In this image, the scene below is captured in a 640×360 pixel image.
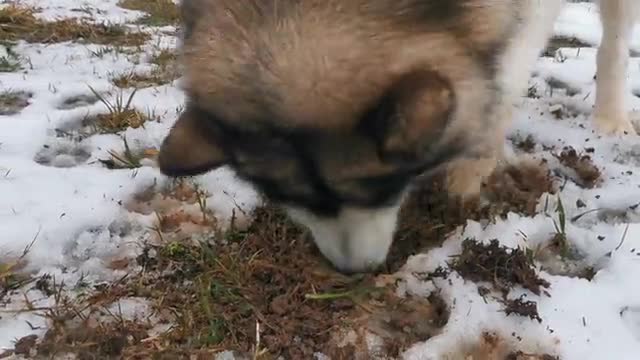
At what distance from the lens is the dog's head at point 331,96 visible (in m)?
1.80

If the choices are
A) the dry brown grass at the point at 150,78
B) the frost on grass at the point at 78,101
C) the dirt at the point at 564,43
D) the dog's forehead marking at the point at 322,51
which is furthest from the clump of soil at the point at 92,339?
the dirt at the point at 564,43

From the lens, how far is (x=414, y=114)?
163 cm

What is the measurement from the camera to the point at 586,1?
16.9 feet

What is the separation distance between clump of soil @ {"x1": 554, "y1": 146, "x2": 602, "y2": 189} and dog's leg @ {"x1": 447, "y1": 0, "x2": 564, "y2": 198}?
0.83ft

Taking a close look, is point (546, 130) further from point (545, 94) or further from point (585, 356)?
point (585, 356)

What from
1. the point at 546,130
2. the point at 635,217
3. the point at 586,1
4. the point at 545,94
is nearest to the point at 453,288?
the point at 635,217

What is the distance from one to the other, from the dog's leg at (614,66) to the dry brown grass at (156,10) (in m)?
2.73

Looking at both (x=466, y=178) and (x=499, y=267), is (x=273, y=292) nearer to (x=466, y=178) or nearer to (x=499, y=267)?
(x=499, y=267)

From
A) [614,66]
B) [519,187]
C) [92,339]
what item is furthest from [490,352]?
[614,66]

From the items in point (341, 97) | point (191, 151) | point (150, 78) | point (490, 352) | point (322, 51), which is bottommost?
point (490, 352)

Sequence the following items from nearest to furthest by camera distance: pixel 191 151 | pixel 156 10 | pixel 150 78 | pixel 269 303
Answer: pixel 191 151 → pixel 269 303 → pixel 150 78 → pixel 156 10

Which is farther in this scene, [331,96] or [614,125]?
[614,125]

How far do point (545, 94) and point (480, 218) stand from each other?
3.87ft

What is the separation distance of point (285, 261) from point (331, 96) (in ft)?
2.79
